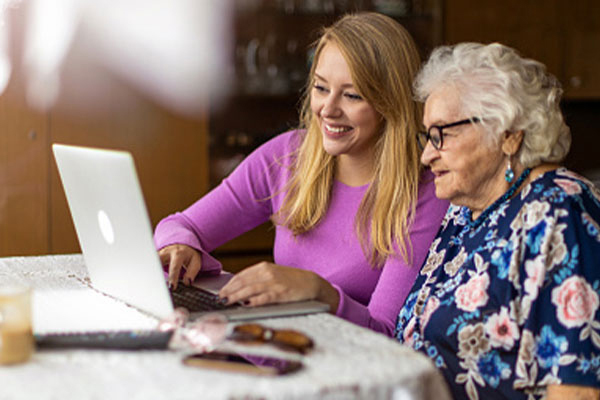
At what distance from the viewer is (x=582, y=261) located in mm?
1291

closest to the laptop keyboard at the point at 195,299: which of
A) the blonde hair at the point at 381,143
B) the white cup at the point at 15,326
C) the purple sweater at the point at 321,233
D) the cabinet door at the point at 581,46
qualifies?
the purple sweater at the point at 321,233

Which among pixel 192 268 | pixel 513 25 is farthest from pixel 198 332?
pixel 513 25

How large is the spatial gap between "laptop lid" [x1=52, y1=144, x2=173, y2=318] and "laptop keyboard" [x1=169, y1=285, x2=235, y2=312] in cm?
9

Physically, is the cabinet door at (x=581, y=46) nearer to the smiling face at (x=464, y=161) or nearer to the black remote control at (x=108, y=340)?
the smiling face at (x=464, y=161)

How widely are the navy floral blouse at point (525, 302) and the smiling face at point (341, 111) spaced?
1.41 feet

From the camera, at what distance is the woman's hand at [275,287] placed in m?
1.33

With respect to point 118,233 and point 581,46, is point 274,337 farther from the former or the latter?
point 581,46

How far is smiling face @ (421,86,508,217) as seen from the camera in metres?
1.50

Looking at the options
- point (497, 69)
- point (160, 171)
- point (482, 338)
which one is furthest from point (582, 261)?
point (160, 171)

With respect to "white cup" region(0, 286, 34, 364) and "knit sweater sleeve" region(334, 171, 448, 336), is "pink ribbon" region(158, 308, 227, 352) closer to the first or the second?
"white cup" region(0, 286, 34, 364)

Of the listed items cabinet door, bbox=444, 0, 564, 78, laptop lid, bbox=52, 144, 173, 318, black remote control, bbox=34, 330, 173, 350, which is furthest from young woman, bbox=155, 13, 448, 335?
cabinet door, bbox=444, 0, 564, 78

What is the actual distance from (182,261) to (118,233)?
0.42 metres

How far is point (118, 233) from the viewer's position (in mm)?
1222

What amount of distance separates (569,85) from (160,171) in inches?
97.4
